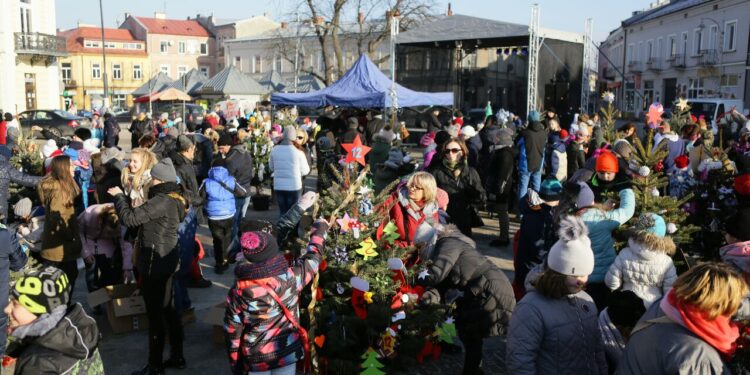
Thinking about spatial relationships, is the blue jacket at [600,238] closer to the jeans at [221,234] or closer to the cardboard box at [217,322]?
the cardboard box at [217,322]

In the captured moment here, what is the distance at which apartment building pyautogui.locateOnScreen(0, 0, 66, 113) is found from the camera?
105 feet

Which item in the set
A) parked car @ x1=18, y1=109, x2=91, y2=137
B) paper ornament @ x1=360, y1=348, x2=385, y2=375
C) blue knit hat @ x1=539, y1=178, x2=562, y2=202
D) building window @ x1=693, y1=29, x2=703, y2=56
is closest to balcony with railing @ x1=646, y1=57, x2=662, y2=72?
building window @ x1=693, y1=29, x2=703, y2=56

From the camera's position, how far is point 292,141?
9.04 metres

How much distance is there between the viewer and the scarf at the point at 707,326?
238 cm

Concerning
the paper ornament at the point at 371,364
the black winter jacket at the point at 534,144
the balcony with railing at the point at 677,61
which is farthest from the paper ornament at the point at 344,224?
the balcony with railing at the point at 677,61

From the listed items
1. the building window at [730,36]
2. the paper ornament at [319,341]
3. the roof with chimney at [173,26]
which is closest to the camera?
the paper ornament at [319,341]

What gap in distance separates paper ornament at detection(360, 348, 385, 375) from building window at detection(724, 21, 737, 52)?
129ft

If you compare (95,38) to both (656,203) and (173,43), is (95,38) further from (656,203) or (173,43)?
(656,203)

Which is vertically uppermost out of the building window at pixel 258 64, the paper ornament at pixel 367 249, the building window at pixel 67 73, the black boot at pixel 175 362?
the building window at pixel 258 64

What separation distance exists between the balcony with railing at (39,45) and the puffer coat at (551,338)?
36.4 meters

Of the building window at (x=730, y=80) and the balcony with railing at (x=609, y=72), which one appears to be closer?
the building window at (x=730, y=80)

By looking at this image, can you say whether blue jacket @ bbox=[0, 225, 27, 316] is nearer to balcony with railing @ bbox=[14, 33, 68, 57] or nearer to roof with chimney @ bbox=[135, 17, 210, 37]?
balcony with railing @ bbox=[14, 33, 68, 57]

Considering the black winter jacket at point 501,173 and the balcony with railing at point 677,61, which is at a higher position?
the balcony with railing at point 677,61

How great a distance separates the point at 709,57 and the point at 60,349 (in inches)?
1731
